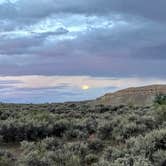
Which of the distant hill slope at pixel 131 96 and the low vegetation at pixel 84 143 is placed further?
the distant hill slope at pixel 131 96

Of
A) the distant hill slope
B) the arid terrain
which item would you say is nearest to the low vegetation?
the arid terrain

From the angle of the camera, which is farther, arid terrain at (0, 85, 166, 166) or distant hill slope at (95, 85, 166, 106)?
distant hill slope at (95, 85, 166, 106)

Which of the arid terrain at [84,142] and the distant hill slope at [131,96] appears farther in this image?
the distant hill slope at [131,96]

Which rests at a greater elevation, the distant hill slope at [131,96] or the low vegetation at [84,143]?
the distant hill slope at [131,96]

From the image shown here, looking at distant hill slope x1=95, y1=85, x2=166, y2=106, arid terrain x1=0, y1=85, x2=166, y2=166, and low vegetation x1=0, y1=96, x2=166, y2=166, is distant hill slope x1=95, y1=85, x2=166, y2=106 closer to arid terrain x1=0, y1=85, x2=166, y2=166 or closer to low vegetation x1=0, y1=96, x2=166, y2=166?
arid terrain x1=0, y1=85, x2=166, y2=166

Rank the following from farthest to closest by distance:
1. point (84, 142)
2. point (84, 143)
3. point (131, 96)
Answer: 1. point (131, 96)
2. point (84, 142)
3. point (84, 143)

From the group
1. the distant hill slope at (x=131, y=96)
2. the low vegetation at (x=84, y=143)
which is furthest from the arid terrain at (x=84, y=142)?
the distant hill slope at (x=131, y=96)

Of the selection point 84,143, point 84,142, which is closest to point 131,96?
point 84,142

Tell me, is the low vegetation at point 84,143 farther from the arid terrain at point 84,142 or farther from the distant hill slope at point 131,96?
the distant hill slope at point 131,96

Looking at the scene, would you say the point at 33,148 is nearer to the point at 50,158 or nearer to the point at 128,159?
the point at 50,158

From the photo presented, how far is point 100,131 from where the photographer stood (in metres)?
19.0

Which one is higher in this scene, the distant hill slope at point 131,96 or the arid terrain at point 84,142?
the distant hill slope at point 131,96

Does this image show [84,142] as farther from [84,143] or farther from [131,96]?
[131,96]

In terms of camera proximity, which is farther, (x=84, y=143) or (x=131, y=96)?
(x=131, y=96)
